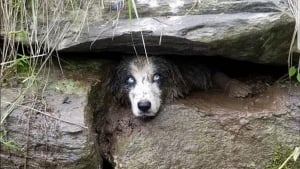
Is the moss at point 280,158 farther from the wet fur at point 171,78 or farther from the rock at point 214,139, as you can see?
the wet fur at point 171,78

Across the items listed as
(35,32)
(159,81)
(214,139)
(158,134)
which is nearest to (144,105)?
(158,134)

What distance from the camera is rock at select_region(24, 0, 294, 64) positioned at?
123 inches

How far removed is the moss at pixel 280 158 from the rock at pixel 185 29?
0.51m

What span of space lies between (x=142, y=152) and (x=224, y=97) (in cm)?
66

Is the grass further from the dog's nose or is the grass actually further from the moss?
the dog's nose

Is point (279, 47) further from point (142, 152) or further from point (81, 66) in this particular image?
point (81, 66)

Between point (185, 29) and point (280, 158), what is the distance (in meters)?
0.93

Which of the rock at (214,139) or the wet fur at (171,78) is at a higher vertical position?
the wet fur at (171,78)

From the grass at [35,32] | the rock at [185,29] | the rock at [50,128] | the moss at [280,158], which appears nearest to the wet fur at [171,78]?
the rock at [185,29]

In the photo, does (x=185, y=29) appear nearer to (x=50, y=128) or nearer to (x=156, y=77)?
(x=156, y=77)

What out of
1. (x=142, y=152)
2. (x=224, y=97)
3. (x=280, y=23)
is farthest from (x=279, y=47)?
(x=142, y=152)

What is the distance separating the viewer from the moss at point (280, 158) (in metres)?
3.32

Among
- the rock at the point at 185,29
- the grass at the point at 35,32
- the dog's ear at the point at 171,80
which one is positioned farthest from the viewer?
the dog's ear at the point at 171,80

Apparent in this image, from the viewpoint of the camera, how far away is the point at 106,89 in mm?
3615
